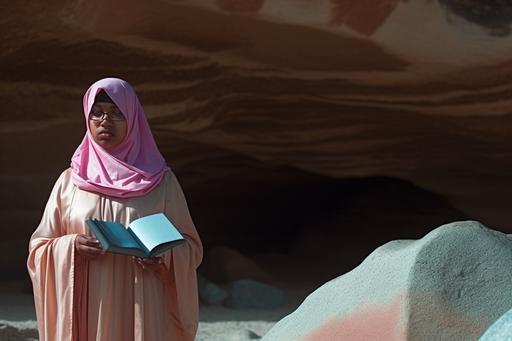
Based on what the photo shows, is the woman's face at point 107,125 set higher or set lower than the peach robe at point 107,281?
higher

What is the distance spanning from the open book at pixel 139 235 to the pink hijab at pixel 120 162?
0.19m

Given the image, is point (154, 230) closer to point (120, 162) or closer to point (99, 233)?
point (99, 233)

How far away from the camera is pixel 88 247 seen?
360cm

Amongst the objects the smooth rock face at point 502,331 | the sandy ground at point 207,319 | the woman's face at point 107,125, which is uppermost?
the woman's face at point 107,125

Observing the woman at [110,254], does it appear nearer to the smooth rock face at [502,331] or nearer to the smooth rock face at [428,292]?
the smooth rock face at [428,292]

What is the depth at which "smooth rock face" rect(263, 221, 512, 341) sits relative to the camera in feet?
12.8

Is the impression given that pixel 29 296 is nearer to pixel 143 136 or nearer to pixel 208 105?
pixel 208 105

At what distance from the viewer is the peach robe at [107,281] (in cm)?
365

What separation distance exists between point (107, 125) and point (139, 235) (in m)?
0.42

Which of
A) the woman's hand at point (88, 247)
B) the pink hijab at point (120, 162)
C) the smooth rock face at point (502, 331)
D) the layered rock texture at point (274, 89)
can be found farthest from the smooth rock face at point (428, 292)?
the layered rock texture at point (274, 89)

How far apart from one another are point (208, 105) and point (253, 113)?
44 cm

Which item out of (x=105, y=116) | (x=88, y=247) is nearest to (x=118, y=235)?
(x=88, y=247)

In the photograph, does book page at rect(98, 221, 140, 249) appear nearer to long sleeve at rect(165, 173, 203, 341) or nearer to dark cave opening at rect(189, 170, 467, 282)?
long sleeve at rect(165, 173, 203, 341)

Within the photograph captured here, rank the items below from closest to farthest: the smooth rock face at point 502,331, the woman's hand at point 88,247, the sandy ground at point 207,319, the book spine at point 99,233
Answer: the smooth rock face at point 502,331 → the book spine at point 99,233 → the woman's hand at point 88,247 → the sandy ground at point 207,319
